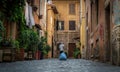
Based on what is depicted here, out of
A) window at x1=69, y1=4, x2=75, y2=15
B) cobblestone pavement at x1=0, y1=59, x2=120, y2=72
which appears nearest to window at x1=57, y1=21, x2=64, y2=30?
window at x1=69, y1=4, x2=75, y2=15

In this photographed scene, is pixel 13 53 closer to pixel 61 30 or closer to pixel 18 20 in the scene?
pixel 18 20

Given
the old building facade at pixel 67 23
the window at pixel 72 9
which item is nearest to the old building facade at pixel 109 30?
the old building facade at pixel 67 23

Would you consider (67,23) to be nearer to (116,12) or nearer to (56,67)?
(116,12)

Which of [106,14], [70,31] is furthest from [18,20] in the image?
[70,31]

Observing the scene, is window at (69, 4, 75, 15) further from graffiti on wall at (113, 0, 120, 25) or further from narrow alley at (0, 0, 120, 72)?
graffiti on wall at (113, 0, 120, 25)

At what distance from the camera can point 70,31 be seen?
58.2 m

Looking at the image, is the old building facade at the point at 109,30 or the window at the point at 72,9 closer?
the old building facade at the point at 109,30

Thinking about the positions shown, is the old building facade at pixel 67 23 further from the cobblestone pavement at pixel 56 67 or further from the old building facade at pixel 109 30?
the cobblestone pavement at pixel 56 67

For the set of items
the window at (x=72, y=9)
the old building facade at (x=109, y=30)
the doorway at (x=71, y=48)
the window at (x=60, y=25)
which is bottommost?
the doorway at (x=71, y=48)

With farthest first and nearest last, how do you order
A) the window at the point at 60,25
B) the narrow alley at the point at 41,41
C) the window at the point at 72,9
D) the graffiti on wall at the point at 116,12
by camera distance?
the window at the point at 72,9, the window at the point at 60,25, the graffiti on wall at the point at 116,12, the narrow alley at the point at 41,41

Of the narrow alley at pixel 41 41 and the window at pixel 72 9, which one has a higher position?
the window at pixel 72 9

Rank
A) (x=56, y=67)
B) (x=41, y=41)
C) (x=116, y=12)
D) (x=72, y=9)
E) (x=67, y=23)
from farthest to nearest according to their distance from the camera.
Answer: (x=72, y=9) → (x=67, y=23) → (x=41, y=41) → (x=116, y=12) → (x=56, y=67)

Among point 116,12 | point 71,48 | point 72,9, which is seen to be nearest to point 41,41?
point 116,12

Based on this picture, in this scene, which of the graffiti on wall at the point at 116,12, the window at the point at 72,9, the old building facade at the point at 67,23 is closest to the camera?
the graffiti on wall at the point at 116,12
